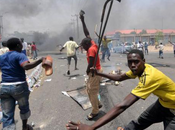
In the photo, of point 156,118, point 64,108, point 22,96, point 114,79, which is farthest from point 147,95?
point 64,108

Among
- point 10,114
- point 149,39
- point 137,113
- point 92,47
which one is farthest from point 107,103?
point 149,39

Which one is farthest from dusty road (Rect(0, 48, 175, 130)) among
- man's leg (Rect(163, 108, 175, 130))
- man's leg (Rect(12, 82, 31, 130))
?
man's leg (Rect(163, 108, 175, 130))

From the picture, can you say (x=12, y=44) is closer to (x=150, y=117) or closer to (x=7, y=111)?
(x=7, y=111)

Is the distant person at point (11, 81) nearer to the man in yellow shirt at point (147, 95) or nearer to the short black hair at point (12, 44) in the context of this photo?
the short black hair at point (12, 44)

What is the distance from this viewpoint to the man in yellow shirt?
1438 millimetres

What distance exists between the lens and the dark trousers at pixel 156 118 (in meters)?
1.74

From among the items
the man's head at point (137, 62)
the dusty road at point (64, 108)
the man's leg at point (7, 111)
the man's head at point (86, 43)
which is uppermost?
the man's head at point (86, 43)

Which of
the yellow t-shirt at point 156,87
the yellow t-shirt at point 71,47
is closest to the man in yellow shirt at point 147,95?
the yellow t-shirt at point 156,87

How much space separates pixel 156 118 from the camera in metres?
1.97

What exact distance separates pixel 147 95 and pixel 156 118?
653 millimetres

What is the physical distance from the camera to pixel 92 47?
313 cm

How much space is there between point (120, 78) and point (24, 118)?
67.0 inches

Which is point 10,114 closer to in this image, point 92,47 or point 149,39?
point 92,47

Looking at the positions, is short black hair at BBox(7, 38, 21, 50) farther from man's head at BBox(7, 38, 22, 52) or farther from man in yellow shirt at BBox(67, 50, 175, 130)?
man in yellow shirt at BBox(67, 50, 175, 130)
